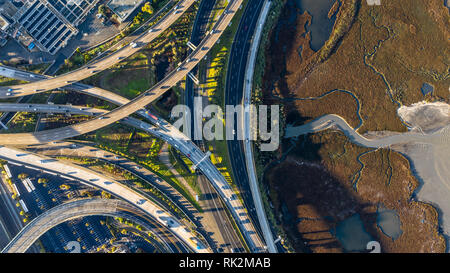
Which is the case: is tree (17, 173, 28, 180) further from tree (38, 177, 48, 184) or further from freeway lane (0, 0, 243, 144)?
freeway lane (0, 0, 243, 144)

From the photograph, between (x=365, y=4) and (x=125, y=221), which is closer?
(x=125, y=221)

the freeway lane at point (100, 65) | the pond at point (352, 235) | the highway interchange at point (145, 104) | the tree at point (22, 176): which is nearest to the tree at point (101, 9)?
the freeway lane at point (100, 65)

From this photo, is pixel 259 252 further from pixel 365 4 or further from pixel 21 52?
pixel 21 52

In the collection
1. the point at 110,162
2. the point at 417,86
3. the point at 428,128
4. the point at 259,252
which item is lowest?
the point at 259,252

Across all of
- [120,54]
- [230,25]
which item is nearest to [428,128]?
[230,25]

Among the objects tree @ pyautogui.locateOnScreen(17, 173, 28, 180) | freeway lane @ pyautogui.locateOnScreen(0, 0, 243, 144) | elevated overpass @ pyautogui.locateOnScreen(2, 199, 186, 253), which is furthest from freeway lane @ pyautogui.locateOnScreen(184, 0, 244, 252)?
tree @ pyautogui.locateOnScreen(17, 173, 28, 180)

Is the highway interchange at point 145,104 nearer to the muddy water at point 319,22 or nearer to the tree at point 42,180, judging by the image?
the tree at point 42,180

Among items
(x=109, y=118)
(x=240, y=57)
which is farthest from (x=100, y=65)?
(x=240, y=57)

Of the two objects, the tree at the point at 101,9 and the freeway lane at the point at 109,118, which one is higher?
the tree at the point at 101,9
